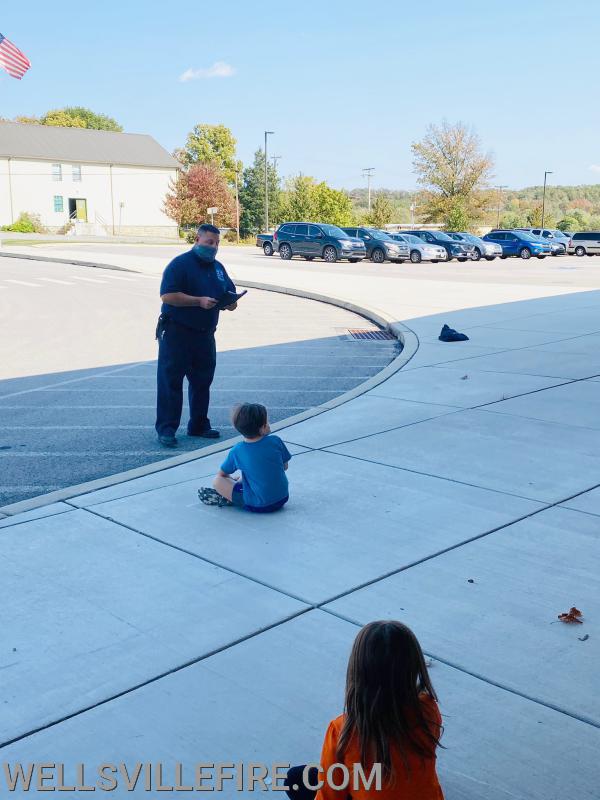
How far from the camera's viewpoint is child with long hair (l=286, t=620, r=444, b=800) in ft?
7.46

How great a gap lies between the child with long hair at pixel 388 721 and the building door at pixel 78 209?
7844cm

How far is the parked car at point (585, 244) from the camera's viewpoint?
51469mm

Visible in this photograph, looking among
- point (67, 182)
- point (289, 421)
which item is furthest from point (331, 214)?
point (289, 421)

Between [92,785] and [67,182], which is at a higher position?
[67,182]

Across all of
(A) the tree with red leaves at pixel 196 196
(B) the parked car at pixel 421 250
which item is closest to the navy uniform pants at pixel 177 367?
(B) the parked car at pixel 421 250

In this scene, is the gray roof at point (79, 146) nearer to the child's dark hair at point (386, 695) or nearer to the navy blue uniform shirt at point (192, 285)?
the navy blue uniform shirt at point (192, 285)

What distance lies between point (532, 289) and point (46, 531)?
1988cm

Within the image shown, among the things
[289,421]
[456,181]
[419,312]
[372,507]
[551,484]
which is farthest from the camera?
[456,181]

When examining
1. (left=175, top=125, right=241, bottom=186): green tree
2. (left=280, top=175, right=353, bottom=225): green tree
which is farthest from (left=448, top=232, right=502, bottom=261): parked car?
(left=175, top=125, right=241, bottom=186): green tree

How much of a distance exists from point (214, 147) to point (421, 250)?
72.2 metres

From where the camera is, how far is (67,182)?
76.8 m

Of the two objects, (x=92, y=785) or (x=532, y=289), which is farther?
(x=532, y=289)

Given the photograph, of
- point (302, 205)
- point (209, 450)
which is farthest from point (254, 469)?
point (302, 205)

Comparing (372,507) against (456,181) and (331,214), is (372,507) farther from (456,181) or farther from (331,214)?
(456,181)
